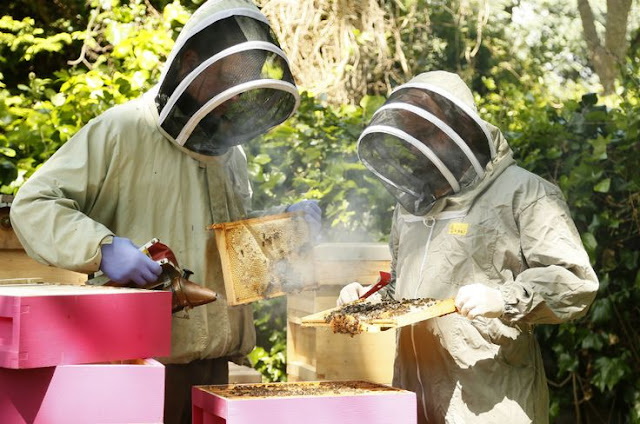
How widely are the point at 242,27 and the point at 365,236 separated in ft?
8.65

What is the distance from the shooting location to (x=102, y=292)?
2.50m

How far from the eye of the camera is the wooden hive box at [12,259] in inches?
172

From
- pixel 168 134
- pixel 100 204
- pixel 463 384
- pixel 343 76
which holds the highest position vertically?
pixel 343 76

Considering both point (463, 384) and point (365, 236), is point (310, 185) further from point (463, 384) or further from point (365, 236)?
point (463, 384)

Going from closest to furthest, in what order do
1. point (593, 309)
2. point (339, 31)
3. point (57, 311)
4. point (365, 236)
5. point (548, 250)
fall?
point (57, 311)
point (548, 250)
point (593, 309)
point (365, 236)
point (339, 31)

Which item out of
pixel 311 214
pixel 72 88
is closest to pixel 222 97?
pixel 311 214

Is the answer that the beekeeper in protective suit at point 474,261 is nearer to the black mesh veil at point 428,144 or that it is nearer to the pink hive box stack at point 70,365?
the black mesh veil at point 428,144

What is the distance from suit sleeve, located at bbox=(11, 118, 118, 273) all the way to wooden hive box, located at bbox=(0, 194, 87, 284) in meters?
1.40

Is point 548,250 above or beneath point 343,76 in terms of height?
beneath

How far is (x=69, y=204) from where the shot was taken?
3008 millimetres

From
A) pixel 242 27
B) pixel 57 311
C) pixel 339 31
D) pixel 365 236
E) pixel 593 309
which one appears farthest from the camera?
pixel 339 31

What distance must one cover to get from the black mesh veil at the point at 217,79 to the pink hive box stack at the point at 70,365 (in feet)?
3.15

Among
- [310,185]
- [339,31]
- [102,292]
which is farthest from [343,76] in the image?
[102,292]

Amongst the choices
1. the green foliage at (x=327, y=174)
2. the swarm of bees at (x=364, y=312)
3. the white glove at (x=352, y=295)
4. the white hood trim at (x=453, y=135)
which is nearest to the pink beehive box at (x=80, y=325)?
the swarm of bees at (x=364, y=312)
